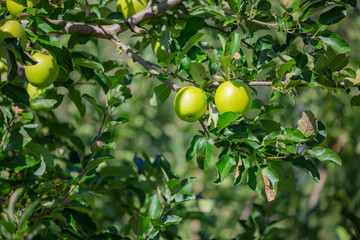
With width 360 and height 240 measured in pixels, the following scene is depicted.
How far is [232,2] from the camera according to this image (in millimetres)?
917

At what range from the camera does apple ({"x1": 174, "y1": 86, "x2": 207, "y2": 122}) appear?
876 millimetres

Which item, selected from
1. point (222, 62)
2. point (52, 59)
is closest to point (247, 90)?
point (222, 62)

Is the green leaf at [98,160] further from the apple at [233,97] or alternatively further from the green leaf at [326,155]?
the green leaf at [326,155]

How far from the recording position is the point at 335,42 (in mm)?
944

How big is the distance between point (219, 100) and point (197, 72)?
0.09 meters

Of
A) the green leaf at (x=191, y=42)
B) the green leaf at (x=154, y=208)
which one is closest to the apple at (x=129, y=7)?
the green leaf at (x=191, y=42)

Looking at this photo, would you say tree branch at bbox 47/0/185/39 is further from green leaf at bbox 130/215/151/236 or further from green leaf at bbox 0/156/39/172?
green leaf at bbox 130/215/151/236

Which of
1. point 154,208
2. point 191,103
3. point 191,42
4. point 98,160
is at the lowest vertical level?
point 154,208

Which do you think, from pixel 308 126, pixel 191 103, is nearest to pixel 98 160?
pixel 191 103

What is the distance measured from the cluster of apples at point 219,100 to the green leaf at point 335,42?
230 mm

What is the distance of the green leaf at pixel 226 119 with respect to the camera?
2.66ft

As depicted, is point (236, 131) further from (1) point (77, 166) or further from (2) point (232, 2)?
(1) point (77, 166)

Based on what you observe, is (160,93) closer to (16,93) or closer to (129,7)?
(129,7)

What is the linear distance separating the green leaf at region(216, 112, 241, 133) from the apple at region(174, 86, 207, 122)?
0.06 metres
